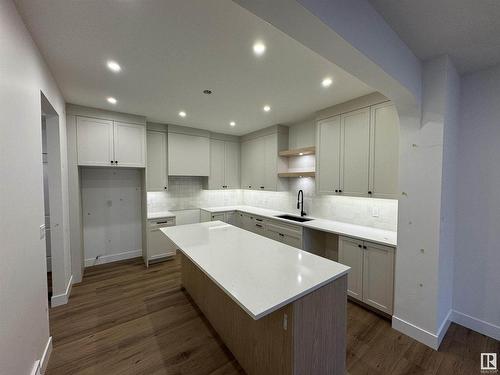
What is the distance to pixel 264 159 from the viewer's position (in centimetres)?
424

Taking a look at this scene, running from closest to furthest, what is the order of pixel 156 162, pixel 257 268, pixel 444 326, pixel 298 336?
pixel 298 336 → pixel 257 268 → pixel 444 326 → pixel 156 162

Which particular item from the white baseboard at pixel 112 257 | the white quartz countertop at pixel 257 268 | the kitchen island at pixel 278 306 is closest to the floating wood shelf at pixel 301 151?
the white quartz countertop at pixel 257 268

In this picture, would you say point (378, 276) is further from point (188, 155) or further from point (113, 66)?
point (188, 155)

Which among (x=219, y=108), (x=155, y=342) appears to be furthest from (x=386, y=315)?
(x=219, y=108)

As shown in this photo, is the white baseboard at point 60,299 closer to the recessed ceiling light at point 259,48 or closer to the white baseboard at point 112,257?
the white baseboard at point 112,257

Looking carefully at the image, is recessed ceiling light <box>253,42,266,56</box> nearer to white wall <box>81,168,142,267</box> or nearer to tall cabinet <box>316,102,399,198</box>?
tall cabinet <box>316,102,399,198</box>

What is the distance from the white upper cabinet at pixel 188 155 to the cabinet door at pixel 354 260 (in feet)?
10.1

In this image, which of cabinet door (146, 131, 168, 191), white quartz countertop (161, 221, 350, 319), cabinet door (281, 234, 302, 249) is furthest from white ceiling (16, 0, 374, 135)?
cabinet door (281, 234, 302, 249)

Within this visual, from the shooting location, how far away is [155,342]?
196cm

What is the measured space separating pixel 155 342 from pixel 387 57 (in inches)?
122

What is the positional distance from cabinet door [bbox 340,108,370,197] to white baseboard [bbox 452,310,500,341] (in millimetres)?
1544

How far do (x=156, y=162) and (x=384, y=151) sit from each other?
12.3 feet

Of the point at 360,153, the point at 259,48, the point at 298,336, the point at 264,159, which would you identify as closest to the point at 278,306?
the point at 298,336

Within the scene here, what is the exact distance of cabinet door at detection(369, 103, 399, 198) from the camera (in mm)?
2320
